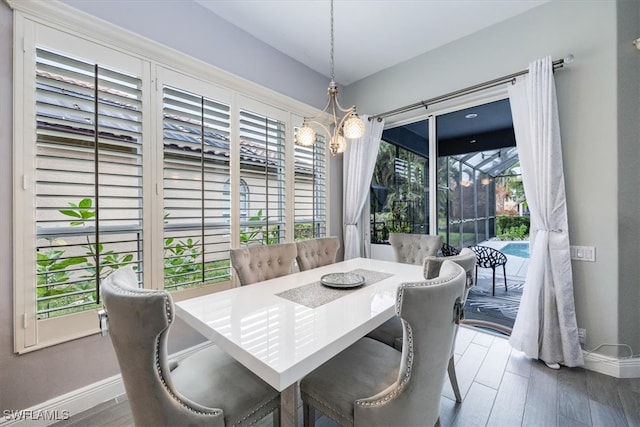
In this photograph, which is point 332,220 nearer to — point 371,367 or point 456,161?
point 456,161

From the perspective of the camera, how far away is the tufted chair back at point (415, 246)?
2576 millimetres

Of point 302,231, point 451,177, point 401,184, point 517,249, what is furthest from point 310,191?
point 517,249

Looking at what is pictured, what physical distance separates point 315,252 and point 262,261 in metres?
0.59

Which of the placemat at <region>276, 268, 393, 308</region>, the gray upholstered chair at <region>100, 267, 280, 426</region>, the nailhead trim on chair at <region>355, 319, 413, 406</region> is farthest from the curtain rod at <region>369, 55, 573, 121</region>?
the gray upholstered chair at <region>100, 267, 280, 426</region>

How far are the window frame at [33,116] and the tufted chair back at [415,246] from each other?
179 centimetres

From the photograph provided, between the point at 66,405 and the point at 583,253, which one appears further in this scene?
the point at 583,253

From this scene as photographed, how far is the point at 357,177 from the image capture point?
3551 millimetres

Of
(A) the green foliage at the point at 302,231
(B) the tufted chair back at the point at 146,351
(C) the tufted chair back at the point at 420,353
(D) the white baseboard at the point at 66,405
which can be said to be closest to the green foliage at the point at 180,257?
(D) the white baseboard at the point at 66,405

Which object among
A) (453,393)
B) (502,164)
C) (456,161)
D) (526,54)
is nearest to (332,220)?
(456,161)

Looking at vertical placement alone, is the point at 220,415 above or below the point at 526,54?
below

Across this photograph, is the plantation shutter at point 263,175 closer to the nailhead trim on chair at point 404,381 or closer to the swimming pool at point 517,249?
the nailhead trim on chair at point 404,381

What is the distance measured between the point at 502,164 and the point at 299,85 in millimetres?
2408

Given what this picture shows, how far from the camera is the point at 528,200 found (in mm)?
2324

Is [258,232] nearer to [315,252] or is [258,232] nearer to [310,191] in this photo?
[315,252]
